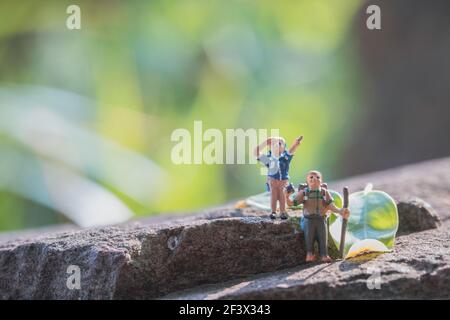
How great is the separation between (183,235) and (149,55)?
6.41 feet

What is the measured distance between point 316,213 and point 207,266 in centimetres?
11

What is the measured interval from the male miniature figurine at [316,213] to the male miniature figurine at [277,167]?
3 centimetres

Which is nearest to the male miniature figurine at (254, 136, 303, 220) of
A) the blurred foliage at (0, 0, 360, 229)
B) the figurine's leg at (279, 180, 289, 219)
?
the figurine's leg at (279, 180, 289, 219)

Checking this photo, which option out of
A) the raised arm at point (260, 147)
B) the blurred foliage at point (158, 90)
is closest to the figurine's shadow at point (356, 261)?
the raised arm at point (260, 147)

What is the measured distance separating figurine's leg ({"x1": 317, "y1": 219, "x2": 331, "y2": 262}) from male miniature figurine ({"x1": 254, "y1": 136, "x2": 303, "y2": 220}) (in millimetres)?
46

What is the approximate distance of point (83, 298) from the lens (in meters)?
0.59

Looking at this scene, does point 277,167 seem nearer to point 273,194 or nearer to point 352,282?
point 273,194

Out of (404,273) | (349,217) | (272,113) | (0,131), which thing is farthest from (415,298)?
(272,113)

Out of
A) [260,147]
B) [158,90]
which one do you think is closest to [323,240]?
[260,147]

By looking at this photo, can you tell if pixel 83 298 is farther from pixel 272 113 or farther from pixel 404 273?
pixel 272 113

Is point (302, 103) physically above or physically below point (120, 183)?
above

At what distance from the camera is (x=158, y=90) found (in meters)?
2.44

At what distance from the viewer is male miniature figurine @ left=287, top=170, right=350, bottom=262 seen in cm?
64

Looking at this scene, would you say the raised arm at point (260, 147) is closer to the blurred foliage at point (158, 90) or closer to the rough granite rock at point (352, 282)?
the rough granite rock at point (352, 282)
